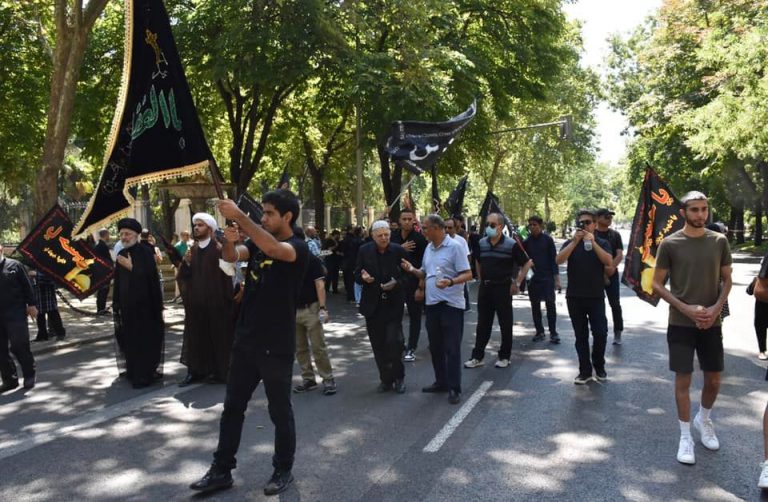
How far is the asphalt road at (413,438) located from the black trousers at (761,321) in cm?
25

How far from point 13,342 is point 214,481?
4300 mm

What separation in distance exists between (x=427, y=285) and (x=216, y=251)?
7.85 feet

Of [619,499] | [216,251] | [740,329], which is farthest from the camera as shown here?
[740,329]

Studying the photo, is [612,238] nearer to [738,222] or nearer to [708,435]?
[708,435]

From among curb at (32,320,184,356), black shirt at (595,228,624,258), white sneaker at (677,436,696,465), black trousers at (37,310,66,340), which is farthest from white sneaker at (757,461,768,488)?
black trousers at (37,310,66,340)

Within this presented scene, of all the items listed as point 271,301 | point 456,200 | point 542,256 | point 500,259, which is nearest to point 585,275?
point 500,259

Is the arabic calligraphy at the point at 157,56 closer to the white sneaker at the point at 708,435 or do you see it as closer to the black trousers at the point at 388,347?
the black trousers at the point at 388,347

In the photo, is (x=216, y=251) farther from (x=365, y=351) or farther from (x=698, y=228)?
(x=698, y=228)

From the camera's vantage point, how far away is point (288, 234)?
4.47 metres

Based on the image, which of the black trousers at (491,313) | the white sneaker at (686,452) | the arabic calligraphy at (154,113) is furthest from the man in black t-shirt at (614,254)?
the arabic calligraphy at (154,113)

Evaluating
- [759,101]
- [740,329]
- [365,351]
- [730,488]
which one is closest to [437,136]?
[365,351]

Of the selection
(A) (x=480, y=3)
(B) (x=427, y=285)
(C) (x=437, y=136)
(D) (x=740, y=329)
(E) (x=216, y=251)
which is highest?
(A) (x=480, y=3)

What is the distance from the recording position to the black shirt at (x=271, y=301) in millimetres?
4445

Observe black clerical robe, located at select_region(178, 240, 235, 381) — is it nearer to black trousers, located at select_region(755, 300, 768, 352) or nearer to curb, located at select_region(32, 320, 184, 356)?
curb, located at select_region(32, 320, 184, 356)
